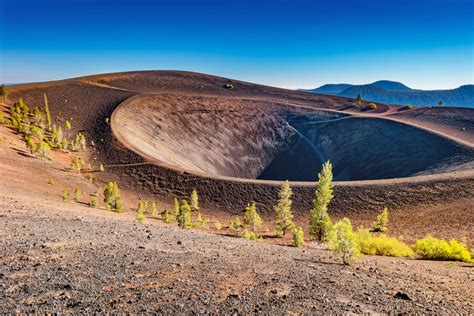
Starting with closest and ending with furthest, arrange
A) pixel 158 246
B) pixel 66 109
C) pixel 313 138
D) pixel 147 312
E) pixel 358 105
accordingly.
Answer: pixel 147 312 < pixel 158 246 < pixel 66 109 < pixel 313 138 < pixel 358 105

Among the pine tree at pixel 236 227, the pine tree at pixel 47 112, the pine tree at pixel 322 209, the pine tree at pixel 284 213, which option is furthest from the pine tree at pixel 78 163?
the pine tree at pixel 322 209

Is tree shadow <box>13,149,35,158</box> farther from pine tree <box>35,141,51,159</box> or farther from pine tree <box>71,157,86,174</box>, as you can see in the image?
pine tree <box>71,157,86,174</box>

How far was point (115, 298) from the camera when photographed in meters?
9.08

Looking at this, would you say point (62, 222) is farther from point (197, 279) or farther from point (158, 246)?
point (197, 279)

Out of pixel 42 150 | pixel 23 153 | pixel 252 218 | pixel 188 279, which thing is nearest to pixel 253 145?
pixel 252 218

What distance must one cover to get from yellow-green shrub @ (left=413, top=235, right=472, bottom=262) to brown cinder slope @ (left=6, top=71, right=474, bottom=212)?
74.2 ft

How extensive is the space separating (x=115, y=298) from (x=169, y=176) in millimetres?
44226

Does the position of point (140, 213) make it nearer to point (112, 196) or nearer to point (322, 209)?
point (112, 196)

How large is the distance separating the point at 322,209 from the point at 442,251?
1156cm

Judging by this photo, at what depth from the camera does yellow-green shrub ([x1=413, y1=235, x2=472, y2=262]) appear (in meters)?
20.2

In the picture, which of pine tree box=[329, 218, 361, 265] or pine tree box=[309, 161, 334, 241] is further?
pine tree box=[309, 161, 334, 241]

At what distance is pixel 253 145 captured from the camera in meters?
100

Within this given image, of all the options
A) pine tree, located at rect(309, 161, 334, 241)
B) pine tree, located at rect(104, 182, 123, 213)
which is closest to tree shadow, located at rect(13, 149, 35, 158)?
pine tree, located at rect(104, 182, 123, 213)

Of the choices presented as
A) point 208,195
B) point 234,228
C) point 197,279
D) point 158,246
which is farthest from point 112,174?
point 197,279
